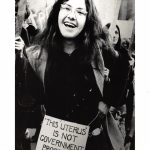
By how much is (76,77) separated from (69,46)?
0.56 feet

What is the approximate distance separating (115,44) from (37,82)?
478 millimetres

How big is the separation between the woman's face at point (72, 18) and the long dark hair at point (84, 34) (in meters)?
0.02

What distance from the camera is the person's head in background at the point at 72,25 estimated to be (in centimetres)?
162

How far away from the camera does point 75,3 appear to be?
5.34ft

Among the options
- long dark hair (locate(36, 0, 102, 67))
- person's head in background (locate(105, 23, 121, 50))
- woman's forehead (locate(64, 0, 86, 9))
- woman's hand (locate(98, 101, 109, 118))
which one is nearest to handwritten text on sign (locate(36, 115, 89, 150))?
woman's hand (locate(98, 101, 109, 118))

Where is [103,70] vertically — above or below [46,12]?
below

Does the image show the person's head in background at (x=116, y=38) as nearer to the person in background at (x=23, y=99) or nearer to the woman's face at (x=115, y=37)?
the woman's face at (x=115, y=37)

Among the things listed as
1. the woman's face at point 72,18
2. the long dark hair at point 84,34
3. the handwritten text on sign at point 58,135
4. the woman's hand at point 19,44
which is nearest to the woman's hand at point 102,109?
the handwritten text on sign at point 58,135

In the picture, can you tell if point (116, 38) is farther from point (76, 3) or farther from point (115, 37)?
point (76, 3)

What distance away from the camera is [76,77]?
163cm

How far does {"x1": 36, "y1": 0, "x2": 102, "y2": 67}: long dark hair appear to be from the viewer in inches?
63.5
